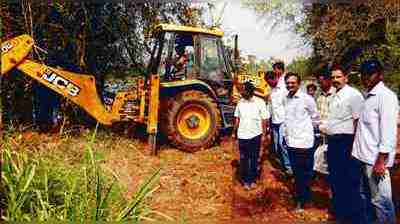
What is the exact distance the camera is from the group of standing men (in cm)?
162

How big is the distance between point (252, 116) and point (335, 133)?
478mm

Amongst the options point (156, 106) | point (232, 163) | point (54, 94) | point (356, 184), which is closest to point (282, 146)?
point (232, 163)

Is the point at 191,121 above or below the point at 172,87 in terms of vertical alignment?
below

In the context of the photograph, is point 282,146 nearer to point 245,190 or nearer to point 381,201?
point 245,190

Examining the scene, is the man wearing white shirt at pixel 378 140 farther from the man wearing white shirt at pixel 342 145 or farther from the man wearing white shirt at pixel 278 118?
the man wearing white shirt at pixel 278 118

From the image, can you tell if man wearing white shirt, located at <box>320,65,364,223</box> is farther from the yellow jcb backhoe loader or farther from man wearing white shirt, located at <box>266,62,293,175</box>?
the yellow jcb backhoe loader

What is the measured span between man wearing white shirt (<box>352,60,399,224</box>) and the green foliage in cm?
77

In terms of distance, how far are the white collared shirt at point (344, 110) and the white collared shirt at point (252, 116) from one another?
0.40 meters

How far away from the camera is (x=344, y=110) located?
2010mm

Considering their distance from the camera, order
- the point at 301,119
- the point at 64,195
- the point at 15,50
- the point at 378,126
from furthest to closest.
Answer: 1. the point at 15,50
2. the point at 301,119
3. the point at 378,126
4. the point at 64,195

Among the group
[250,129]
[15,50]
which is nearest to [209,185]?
[250,129]

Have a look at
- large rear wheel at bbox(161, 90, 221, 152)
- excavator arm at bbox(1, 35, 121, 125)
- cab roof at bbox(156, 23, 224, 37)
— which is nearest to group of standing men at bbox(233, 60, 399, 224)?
large rear wheel at bbox(161, 90, 221, 152)

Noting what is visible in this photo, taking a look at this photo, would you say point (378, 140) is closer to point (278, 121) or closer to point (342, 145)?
point (342, 145)

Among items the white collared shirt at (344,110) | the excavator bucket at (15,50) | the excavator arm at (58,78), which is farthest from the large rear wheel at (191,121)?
the excavator bucket at (15,50)
